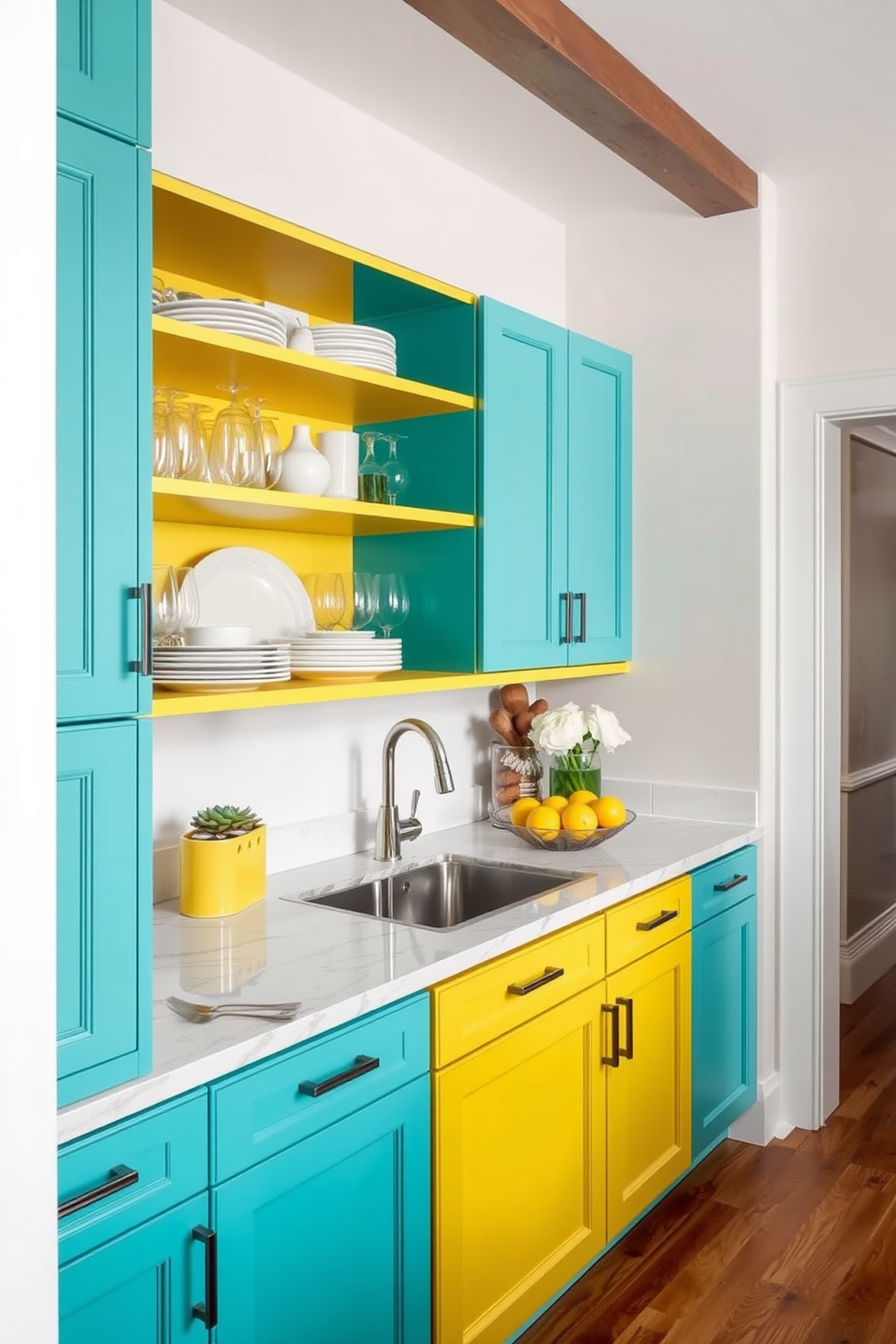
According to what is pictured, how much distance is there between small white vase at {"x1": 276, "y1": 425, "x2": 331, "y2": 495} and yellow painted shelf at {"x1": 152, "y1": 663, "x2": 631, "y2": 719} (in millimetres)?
388

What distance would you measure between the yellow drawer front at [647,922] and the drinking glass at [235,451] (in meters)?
1.21

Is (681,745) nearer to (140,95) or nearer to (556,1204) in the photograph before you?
(556,1204)

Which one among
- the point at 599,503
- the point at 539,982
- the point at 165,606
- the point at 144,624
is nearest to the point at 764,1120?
the point at 539,982

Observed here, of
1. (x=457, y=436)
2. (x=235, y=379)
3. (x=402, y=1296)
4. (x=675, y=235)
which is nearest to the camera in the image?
(x=402, y=1296)

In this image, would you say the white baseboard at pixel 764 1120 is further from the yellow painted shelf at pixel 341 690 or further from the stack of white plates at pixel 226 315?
the stack of white plates at pixel 226 315

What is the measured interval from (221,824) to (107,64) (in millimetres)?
1326

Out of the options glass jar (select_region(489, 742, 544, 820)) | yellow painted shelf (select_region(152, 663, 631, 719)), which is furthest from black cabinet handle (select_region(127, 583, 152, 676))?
glass jar (select_region(489, 742, 544, 820))

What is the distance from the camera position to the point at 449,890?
271cm

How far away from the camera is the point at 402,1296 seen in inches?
73.7

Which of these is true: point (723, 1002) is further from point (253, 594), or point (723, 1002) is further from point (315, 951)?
point (253, 594)

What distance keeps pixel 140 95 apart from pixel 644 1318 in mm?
2458

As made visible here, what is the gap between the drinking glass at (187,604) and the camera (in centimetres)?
197

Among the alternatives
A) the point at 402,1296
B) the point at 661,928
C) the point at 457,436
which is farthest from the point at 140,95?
the point at 661,928

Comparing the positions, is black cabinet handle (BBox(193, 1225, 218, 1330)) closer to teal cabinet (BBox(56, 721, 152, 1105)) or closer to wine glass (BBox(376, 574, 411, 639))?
teal cabinet (BBox(56, 721, 152, 1105))
